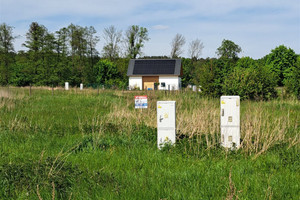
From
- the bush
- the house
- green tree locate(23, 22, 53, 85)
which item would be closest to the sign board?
the bush

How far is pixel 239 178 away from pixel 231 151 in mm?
1808

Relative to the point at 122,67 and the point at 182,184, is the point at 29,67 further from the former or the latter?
the point at 182,184

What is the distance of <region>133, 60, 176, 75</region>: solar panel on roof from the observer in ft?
175

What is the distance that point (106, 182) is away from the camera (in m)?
4.58

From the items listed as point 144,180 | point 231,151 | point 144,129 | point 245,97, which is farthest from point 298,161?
point 245,97

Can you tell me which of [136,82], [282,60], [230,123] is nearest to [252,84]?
[230,123]

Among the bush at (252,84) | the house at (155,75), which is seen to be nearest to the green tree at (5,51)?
the house at (155,75)

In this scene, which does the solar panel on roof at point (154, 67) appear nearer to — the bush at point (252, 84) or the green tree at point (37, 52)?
the green tree at point (37, 52)

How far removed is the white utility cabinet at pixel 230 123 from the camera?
6672mm

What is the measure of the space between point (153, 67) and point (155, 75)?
6.94 ft

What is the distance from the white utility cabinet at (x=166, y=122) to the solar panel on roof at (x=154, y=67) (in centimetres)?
4622

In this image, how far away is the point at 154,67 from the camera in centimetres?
5409

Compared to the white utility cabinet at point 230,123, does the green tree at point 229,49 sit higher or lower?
higher

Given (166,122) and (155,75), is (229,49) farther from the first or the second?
(166,122)
